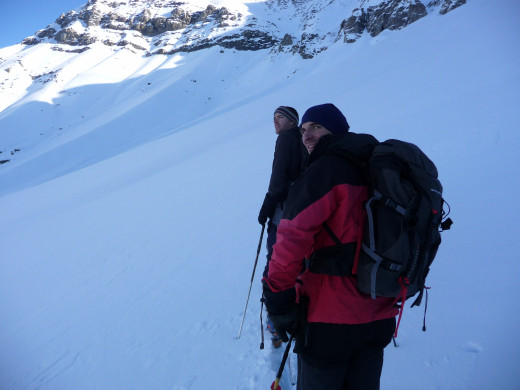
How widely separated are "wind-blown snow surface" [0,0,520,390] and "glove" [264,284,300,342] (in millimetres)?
1146

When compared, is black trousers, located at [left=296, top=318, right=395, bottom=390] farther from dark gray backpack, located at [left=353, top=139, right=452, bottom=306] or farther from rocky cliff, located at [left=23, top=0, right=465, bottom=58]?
rocky cliff, located at [left=23, top=0, right=465, bottom=58]

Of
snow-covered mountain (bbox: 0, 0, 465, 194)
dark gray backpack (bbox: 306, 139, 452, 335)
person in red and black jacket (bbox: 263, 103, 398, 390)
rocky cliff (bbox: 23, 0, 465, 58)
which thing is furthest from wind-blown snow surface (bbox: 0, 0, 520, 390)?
rocky cliff (bbox: 23, 0, 465, 58)

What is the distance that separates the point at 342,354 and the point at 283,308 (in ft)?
1.19

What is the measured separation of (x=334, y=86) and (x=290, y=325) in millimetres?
15620

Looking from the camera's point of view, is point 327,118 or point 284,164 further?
point 284,164

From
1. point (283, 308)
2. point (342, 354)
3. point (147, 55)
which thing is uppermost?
point (147, 55)

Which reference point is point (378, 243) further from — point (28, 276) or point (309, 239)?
point (28, 276)

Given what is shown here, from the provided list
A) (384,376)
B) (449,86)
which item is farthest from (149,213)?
(449,86)

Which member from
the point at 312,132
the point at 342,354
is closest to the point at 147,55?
the point at 312,132

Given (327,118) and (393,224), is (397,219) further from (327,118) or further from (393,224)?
(327,118)

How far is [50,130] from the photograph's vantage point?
145 ft

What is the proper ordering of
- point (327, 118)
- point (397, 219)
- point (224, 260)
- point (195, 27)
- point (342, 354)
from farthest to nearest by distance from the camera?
1. point (195, 27)
2. point (224, 260)
3. point (327, 118)
4. point (342, 354)
5. point (397, 219)

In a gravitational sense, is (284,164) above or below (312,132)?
below

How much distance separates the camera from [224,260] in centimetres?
397
